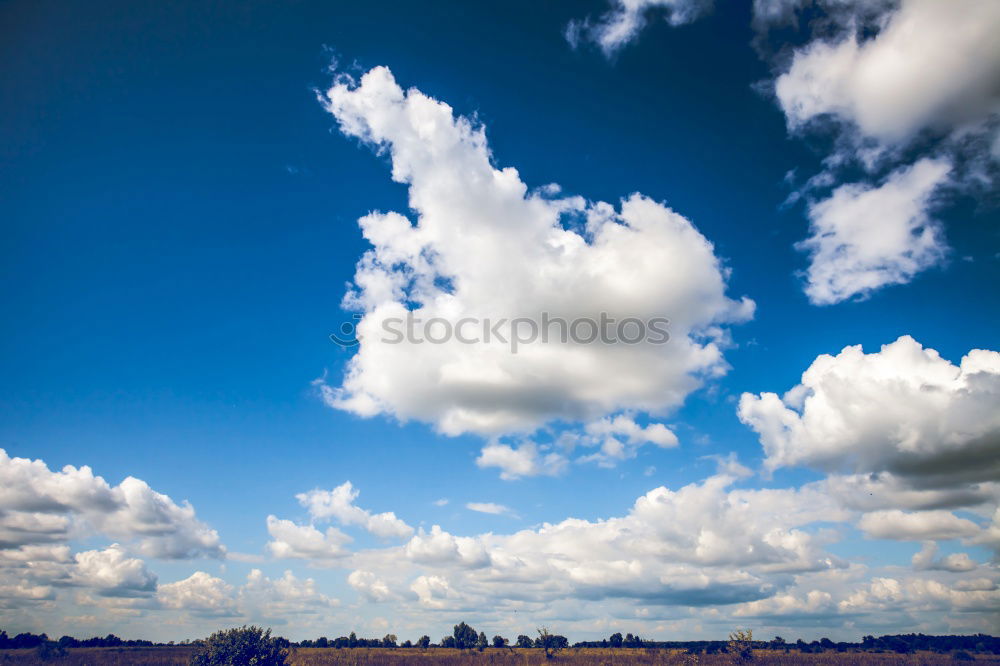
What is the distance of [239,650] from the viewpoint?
2060 inches

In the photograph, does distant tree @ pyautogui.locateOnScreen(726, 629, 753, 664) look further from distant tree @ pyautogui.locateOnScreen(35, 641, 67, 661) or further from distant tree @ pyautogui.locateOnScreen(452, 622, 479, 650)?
distant tree @ pyautogui.locateOnScreen(35, 641, 67, 661)

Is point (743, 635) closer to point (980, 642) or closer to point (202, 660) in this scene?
point (202, 660)

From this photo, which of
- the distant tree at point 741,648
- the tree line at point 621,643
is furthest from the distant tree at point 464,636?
the distant tree at point 741,648

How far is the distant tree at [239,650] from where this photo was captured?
5200 cm

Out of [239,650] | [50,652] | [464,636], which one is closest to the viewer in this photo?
[239,650]

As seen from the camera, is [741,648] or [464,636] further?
[464,636]

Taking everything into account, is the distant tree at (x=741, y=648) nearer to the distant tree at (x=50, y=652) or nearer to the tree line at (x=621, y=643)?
the tree line at (x=621, y=643)

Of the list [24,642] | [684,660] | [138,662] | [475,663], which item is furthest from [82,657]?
[684,660]

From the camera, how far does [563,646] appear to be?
141 m

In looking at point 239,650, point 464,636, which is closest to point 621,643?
point 464,636

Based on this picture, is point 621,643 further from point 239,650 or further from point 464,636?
point 239,650

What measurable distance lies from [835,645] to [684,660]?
106m

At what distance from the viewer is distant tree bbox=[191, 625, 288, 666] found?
2047 inches

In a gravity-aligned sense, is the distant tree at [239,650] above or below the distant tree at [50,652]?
above
